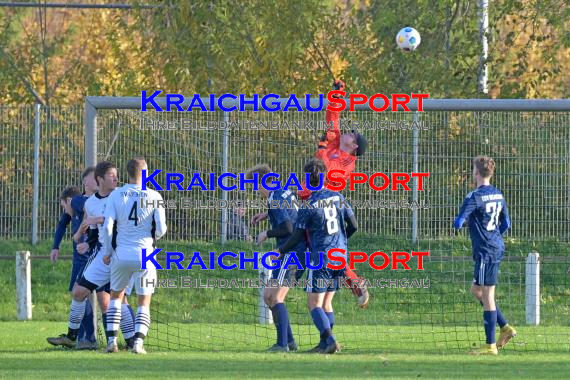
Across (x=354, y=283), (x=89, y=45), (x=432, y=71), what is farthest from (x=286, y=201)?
(x=89, y=45)

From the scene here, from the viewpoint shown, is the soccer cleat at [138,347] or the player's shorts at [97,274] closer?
the soccer cleat at [138,347]

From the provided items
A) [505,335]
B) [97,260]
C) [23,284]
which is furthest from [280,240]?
[23,284]

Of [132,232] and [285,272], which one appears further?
[285,272]

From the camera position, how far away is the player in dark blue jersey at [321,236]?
38.3 ft

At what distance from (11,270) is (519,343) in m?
9.57

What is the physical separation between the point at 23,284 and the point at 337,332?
4.84 m

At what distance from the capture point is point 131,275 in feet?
38.6

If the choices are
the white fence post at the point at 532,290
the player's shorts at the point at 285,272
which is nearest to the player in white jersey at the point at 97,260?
the player's shorts at the point at 285,272

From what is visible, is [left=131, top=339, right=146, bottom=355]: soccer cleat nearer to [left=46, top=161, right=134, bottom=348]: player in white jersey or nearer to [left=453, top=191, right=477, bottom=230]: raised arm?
[left=46, top=161, right=134, bottom=348]: player in white jersey

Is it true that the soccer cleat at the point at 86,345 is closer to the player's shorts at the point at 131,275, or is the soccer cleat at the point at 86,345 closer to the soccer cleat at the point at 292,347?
the player's shorts at the point at 131,275

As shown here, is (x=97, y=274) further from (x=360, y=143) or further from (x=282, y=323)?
(x=360, y=143)

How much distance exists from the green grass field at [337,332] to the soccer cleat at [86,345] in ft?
0.91

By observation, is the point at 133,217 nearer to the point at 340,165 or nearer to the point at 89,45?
the point at 340,165

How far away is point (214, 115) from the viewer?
14.9 meters
